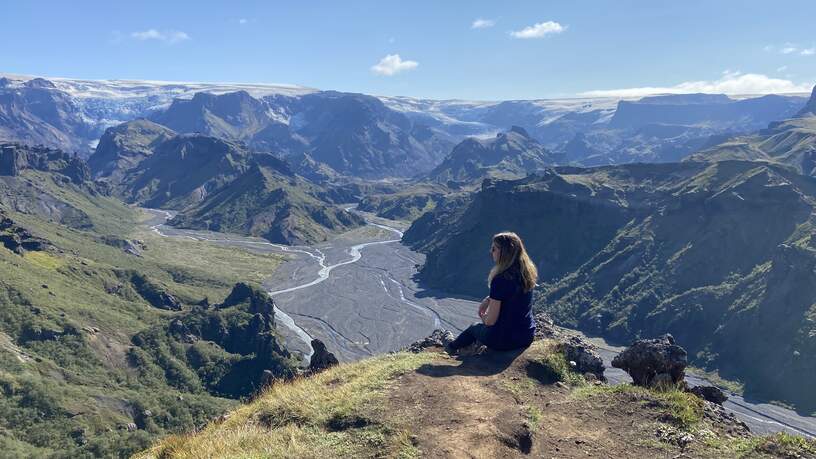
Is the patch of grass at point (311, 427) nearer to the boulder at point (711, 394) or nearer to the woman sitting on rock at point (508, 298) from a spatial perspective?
the woman sitting on rock at point (508, 298)

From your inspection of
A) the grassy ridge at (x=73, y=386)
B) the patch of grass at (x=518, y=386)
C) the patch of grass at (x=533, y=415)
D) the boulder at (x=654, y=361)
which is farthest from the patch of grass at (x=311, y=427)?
the grassy ridge at (x=73, y=386)

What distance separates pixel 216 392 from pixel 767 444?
6958 inches

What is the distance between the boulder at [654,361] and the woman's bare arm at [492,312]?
21.4 ft

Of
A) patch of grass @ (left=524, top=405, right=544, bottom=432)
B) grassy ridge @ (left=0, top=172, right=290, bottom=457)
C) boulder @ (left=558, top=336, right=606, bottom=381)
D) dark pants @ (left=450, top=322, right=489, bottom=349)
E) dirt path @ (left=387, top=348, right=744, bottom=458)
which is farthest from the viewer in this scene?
grassy ridge @ (left=0, top=172, right=290, bottom=457)

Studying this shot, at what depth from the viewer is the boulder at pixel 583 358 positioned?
80.8ft

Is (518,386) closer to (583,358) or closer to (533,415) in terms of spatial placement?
(533,415)

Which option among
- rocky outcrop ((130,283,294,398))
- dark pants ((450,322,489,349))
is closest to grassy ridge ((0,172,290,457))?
rocky outcrop ((130,283,294,398))

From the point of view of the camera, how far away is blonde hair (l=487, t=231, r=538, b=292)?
2278 cm

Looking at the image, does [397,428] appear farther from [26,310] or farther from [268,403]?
[26,310]

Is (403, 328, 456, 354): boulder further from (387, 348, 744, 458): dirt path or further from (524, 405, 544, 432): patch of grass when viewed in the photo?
(524, 405, 544, 432): patch of grass

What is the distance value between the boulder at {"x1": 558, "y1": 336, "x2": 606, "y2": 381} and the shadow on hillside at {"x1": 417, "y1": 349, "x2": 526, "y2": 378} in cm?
222

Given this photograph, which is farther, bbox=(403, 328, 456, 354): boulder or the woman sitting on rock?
bbox=(403, 328, 456, 354): boulder

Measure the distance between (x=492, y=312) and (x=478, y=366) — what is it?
217 cm

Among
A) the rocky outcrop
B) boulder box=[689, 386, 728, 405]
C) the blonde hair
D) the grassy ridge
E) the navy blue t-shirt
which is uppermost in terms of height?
the blonde hair
